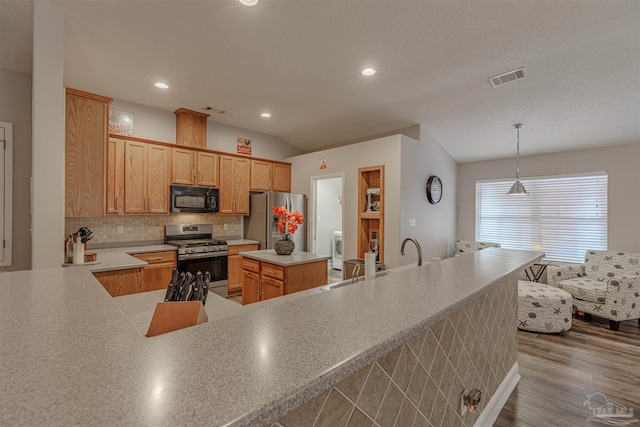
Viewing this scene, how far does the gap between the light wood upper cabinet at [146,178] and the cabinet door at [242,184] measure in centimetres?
109

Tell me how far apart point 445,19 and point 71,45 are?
3419mm

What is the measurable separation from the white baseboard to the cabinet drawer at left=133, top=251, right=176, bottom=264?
3.72m

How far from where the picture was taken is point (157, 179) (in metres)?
4.20

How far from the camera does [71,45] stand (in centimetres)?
289

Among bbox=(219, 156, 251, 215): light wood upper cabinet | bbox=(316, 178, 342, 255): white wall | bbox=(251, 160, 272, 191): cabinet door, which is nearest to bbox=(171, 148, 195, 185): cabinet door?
bbox=(219, 156, 251, 215): light wood upper cabinet

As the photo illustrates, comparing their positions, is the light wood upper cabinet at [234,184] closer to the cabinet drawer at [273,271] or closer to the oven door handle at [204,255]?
the oven door handle at [204,255]

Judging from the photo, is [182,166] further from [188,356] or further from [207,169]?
[188,356]

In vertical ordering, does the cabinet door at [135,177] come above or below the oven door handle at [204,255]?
above

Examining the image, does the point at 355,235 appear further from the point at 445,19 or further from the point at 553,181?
the point at 553,181

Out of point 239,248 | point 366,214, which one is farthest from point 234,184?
point 366,214

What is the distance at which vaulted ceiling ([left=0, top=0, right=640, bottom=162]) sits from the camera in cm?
236

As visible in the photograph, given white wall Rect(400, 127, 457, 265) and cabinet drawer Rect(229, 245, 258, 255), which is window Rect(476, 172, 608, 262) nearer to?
white wall Rect(400, 127, 457, 265)

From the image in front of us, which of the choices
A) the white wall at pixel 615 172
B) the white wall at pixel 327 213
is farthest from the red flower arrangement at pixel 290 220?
the white wall at pixel 615 172

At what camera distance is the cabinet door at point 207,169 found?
4.59 metres
